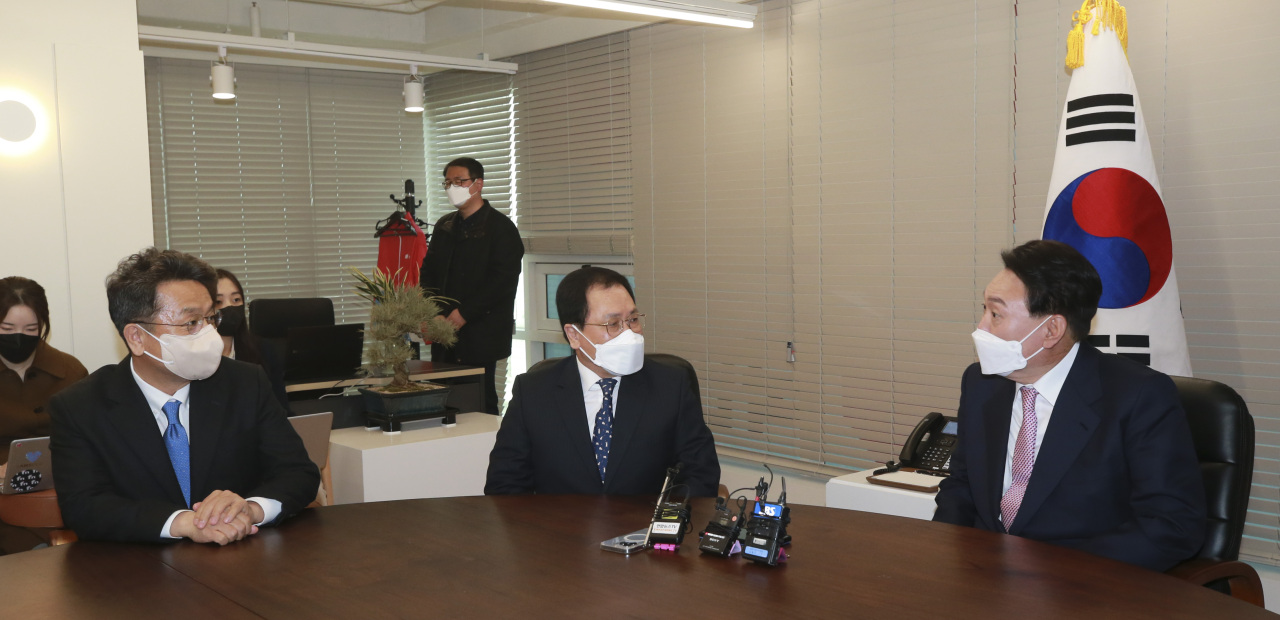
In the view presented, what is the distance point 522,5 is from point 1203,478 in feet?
17.5

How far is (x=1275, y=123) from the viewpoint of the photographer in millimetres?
3596

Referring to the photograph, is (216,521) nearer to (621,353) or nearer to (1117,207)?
(621,353)

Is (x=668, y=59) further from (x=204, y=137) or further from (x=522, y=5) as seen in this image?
(x=204, y=137)

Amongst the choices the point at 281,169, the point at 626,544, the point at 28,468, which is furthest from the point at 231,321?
the point at 281,169

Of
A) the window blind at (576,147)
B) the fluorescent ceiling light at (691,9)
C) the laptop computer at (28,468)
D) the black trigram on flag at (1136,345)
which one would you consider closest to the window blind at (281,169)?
the window blind at (576,147)

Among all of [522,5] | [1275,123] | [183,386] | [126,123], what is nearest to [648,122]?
[522,5]

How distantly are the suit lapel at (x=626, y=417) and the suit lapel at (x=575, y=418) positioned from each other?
2.0 inches

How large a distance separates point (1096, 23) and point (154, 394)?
10.8ft

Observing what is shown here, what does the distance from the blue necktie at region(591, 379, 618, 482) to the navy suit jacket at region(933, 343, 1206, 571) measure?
1.01m

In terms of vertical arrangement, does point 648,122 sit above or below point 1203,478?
above

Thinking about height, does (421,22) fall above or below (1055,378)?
above

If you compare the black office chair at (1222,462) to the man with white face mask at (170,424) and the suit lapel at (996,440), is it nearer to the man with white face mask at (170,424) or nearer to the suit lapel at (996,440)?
the suit lapel at (996,440)

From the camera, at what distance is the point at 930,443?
12.1 feet

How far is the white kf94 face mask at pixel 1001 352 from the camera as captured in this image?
94.2 inches
